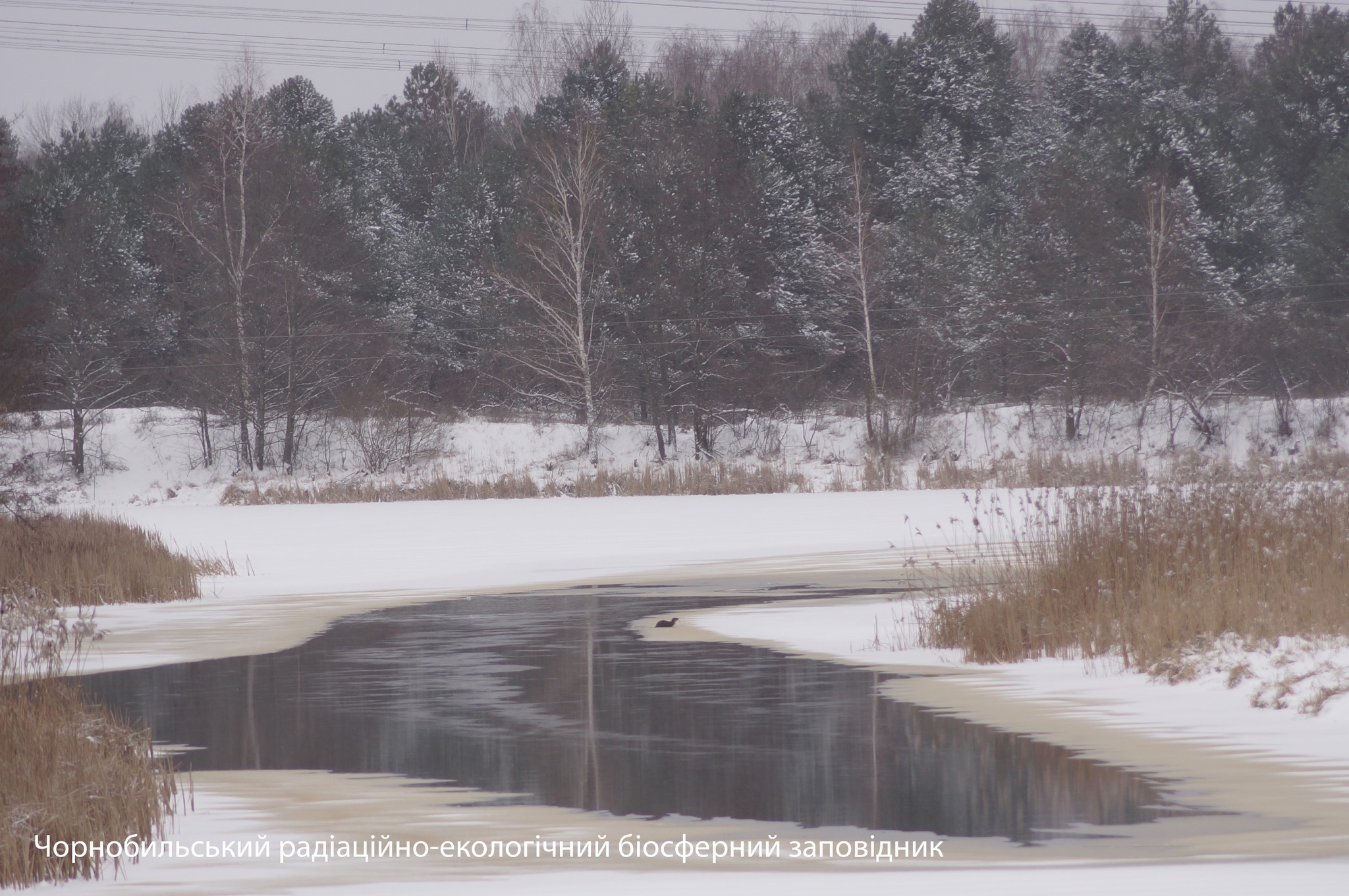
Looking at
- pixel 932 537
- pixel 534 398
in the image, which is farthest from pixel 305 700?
pixel 534 398

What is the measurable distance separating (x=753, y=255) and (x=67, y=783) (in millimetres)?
44557

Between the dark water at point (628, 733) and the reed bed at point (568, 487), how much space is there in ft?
69.1

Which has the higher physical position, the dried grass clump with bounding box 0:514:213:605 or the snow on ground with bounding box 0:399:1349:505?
the snow on ground with bounding box 0:399:1349:505

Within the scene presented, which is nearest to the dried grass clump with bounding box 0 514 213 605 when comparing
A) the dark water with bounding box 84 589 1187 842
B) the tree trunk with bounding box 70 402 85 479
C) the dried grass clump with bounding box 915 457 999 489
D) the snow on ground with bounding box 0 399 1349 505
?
the dark water with bounding box 84 589 1187 842

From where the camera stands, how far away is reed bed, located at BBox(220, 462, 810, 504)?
37.1 m

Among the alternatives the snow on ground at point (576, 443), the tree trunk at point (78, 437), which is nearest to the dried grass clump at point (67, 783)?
the snow on ground at point (576, 443)

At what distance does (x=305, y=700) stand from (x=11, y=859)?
16.9 feet

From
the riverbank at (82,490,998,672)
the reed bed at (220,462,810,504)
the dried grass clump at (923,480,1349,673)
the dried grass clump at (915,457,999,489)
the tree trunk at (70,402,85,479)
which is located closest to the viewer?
the dried grass clump at (923,480,1349,673)

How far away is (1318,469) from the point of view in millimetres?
17031

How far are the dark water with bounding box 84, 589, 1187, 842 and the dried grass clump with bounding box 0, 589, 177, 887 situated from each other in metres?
1.01

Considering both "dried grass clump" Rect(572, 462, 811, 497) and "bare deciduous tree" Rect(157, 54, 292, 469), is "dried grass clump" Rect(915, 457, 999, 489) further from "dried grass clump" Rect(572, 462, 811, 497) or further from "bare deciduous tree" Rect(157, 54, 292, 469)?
"bare deciduous tree" Rect(157, 54, 292, 469)

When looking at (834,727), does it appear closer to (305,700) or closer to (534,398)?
(305,700)

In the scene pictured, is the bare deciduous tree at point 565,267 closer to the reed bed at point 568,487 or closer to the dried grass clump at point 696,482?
the reed bed at point 568,487

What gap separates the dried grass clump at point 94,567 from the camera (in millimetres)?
19469
